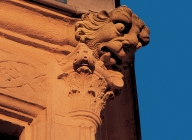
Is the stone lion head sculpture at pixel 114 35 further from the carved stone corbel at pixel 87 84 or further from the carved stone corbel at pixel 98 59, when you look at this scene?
the carved stone corbel at pixel 87 84

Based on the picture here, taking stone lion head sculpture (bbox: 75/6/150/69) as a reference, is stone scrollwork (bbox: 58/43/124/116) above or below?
below

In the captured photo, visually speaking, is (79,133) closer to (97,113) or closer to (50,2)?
(97,113)

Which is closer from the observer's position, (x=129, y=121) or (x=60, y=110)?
(x=60, y=110)

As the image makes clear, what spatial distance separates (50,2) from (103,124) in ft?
4.41

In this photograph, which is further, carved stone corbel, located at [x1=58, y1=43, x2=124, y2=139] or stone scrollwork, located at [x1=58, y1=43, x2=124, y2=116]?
stone scrollwork, located at [x1=58, y1=43, x2=124, y2=116]

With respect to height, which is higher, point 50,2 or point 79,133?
point 50,2

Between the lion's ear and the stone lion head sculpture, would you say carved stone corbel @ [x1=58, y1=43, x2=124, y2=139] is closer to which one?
the stone lion head sculpture

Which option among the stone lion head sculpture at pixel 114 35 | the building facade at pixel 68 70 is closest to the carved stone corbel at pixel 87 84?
the building facade at pixel 68 70

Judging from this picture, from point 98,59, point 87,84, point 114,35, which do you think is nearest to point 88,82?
point 87,84

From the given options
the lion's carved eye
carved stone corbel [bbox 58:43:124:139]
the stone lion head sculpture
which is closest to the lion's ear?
the stone lion head sculpture

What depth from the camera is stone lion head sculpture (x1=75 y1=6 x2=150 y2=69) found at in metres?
20.4

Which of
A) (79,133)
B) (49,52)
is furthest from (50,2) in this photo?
(79,133)

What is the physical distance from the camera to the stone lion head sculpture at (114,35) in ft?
67.1

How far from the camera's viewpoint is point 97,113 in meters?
19.7
